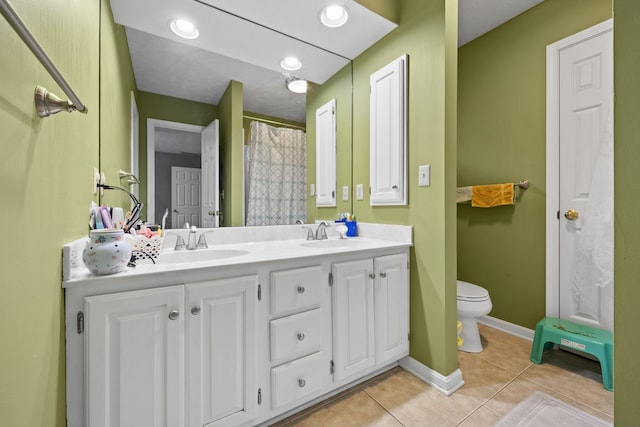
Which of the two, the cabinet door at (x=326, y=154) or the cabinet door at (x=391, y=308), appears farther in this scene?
the cabinet door at (x=326, y=154)

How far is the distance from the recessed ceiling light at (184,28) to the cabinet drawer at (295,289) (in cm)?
146

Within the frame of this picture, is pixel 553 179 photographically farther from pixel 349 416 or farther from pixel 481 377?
pixel 349 416

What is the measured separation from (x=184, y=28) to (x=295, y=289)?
62.4 inches

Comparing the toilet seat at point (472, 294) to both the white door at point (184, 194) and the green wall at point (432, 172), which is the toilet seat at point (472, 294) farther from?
the white door at point (184, 194)

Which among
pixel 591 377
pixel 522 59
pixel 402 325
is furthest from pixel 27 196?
pixel 522 59

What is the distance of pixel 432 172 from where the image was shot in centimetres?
154

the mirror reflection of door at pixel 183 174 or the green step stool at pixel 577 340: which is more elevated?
the mirror reflection of door at pixel 183 174

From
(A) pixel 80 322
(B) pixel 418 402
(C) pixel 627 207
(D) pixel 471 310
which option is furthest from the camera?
(D) pixel 471 310

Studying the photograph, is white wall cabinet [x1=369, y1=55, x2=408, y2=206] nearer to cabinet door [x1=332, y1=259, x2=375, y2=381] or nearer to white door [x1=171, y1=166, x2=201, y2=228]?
cabinet door [x1=332, y1=259, x2=375, y2=381]

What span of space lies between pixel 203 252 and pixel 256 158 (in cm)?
71

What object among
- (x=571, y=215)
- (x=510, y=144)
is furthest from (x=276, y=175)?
(x=571, y=215)

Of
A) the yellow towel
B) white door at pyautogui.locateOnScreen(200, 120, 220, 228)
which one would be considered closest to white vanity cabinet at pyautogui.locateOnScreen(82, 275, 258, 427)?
white door at pyautogui.locateOnScreen(200, 120, 220, 228)

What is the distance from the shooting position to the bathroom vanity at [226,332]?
2.78 ft

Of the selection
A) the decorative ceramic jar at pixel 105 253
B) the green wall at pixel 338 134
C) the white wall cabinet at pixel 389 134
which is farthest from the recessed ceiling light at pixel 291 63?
the decorative ceramic jar at pixel 105 253
